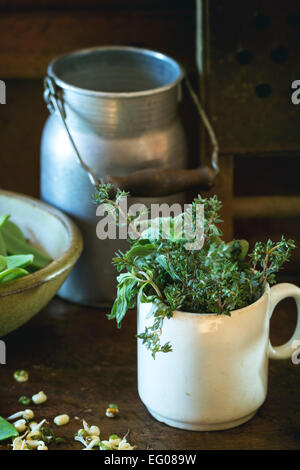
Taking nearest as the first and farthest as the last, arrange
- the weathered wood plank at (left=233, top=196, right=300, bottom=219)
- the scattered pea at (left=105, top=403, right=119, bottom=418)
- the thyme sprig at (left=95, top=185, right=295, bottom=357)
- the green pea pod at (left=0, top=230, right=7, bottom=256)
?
1. the thyme sprig at (left=95, top=185, right=295, bottom=357)
2. the scattered pea at (left=105, top=403, right=119, bottom=418)
3. the green pea pod at (left=0, top=230, right=7, bottom=256)
4. the weathered wood plank at (left=233, top=196, right=300, bottom=219)

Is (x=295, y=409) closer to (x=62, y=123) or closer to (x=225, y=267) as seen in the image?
(x=225, y=267)

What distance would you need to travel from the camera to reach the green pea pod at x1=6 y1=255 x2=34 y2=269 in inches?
36.9

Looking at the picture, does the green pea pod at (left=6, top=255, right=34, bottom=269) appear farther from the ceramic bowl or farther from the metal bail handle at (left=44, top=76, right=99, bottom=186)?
the metal bail handle at (left=44, top=76, right=99, bottom=186)

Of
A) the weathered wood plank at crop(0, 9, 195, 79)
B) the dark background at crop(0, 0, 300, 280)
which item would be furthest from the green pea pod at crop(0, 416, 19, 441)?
the weathered wood plank at crop(0, 9, 195, 79)

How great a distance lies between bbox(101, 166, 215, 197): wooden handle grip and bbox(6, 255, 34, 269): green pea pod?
0.14 metres

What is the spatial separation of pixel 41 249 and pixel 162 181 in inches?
8.3

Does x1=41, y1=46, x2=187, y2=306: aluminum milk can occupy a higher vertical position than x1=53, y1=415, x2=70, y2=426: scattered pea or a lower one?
higher

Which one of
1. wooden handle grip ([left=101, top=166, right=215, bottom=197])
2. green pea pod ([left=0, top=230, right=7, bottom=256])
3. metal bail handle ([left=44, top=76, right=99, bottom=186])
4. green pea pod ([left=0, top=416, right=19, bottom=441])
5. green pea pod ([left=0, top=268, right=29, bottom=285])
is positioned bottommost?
green pea pod ([left=0, top=416, right=19, bottom=441])

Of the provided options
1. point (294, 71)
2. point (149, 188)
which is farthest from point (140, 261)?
point (294, 71)

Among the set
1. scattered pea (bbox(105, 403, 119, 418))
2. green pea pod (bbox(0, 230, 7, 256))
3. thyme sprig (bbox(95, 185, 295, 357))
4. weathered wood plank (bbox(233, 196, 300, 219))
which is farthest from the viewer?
weathered wood plank (bbox(233, 196, 300, 219))

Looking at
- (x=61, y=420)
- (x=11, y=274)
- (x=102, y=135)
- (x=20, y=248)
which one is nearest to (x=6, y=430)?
(x=61, y=420)

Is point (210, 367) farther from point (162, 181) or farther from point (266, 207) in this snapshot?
point (266, 207)

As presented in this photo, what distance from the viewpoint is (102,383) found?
93 cm

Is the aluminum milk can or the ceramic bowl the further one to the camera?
the aluminum milk can
